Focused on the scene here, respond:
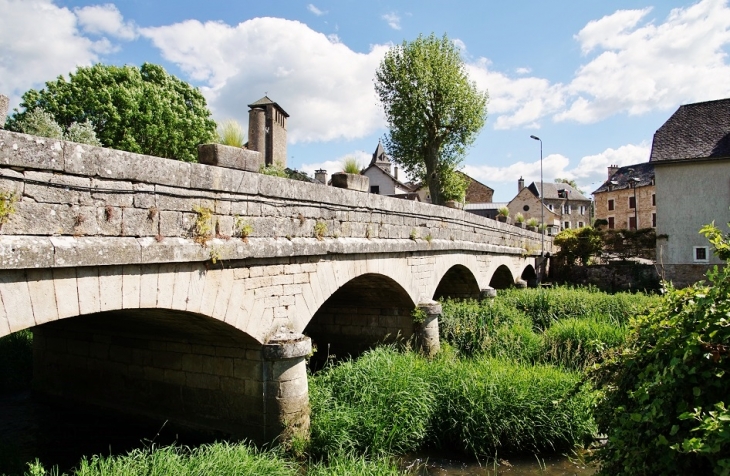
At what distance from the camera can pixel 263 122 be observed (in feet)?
109

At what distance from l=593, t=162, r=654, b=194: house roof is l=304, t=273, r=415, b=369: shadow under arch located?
34082mm

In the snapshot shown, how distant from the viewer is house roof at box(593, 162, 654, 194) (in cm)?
3956

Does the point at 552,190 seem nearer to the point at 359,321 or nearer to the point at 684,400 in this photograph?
Result: the point at 359,321

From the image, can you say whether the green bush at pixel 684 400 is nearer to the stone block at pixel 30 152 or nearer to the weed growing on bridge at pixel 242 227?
the weed growing on bridge at pixel 242 227

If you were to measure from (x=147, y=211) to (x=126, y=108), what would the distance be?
64.1ft

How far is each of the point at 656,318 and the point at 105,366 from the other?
7464 millimetres

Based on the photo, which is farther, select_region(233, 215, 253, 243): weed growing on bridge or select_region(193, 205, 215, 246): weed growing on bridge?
select_region(233, 215, 253, 243): weed growing on bridge

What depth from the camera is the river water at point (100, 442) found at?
6.49 metres

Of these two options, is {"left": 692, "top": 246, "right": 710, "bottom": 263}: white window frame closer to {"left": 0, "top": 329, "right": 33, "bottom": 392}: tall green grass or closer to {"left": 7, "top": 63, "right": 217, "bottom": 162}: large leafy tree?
{"left": 7, "top": 63, "right": 217, "bottom": 162}: large leafy tree

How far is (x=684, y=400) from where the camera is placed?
2965 millimetres

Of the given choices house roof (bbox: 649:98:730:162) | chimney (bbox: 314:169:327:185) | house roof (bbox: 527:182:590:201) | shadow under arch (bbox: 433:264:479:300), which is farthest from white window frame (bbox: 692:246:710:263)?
house roof (bbox: 527:182:590:201)

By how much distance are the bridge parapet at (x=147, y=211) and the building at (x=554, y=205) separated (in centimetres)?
4500

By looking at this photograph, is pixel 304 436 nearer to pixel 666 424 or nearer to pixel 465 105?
pixel 666 424

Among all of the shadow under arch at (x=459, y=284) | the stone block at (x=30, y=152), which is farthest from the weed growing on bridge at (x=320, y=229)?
the shadow under arch at (x=459, y=284)
